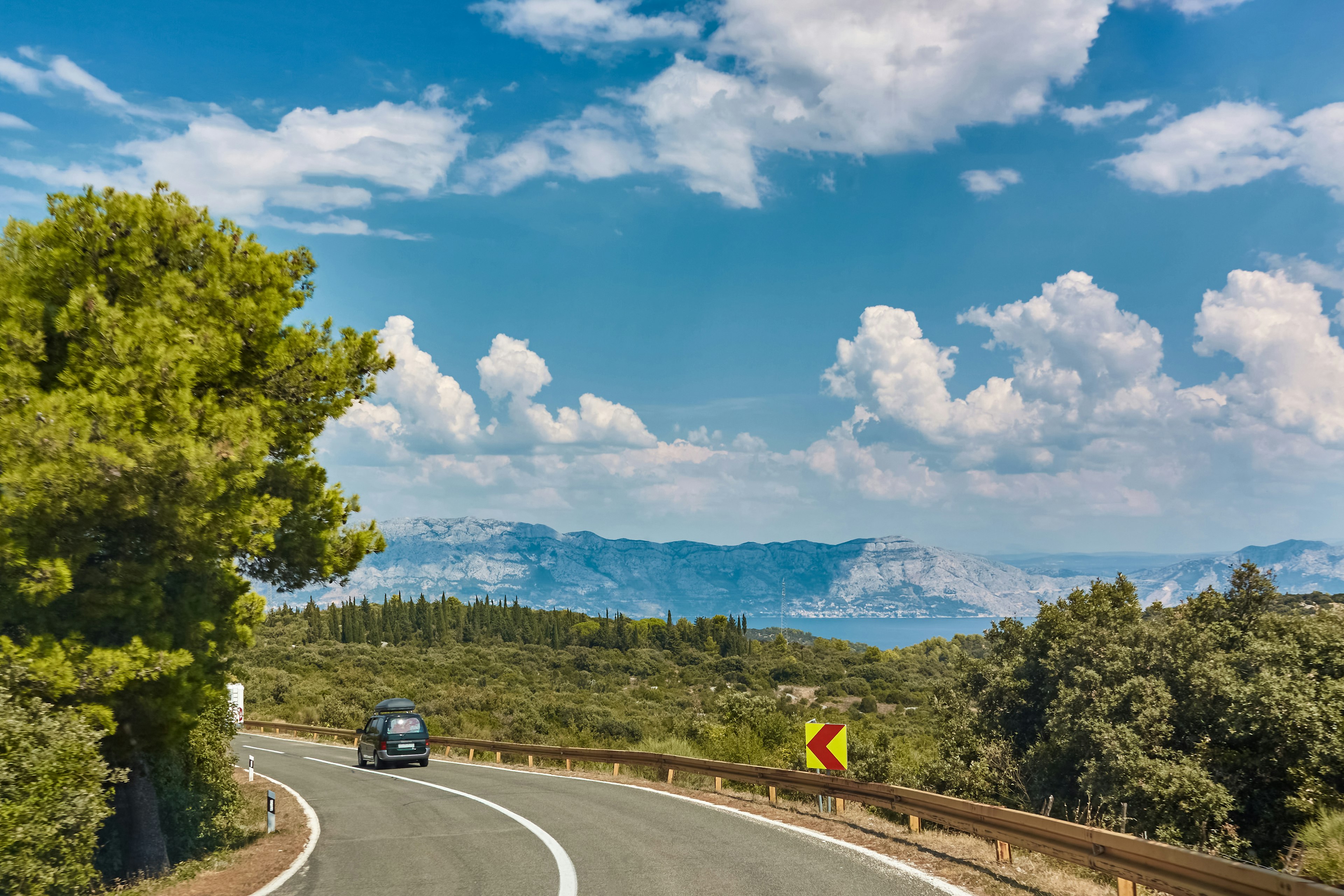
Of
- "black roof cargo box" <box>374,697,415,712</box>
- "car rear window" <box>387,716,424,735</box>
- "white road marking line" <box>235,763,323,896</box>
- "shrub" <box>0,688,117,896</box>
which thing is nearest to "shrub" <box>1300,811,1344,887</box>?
"white road marking line" <box>235,763,323,896</box>

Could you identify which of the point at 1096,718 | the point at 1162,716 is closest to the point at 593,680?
the point at 1096,718

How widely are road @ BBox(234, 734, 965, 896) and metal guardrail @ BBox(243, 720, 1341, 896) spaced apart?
3.33ft

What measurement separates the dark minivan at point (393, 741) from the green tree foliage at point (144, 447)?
41.4 ft

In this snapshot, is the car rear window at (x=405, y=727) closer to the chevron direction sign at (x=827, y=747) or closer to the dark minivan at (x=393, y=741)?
the dark minivan at (x=393, y=741)

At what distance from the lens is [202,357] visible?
10031 millimetres

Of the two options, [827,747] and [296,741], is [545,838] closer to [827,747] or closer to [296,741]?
[827,747]

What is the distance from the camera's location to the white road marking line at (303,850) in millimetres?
9086

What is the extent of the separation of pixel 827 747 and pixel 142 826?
10.0 meters

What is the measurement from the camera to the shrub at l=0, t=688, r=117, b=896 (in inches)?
284

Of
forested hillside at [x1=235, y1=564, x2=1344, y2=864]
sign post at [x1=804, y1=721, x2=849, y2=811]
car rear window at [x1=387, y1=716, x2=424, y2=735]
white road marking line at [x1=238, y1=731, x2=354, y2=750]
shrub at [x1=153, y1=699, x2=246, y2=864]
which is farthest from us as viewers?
white road marking line at [x1=238, y1=731, x2=354, y2=750]

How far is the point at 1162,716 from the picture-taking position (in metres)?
17.5

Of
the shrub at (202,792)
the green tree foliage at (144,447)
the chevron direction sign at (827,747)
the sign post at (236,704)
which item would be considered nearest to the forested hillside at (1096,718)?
the sign post at (236,704)

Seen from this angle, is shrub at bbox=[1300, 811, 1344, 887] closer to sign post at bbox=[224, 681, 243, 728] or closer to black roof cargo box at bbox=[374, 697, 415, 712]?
sign post at bbox=[224, 681, 243, 728]

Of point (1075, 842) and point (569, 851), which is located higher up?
point (1075, 842)
